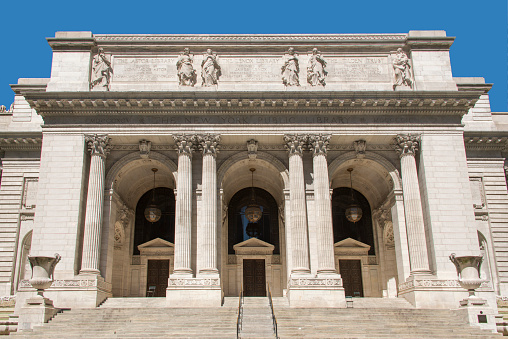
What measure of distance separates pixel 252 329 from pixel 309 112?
13.6 m

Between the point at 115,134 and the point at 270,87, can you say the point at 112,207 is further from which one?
the point at 270,87

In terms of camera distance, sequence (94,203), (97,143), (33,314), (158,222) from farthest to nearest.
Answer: (158,222), (97,143), (94,203), (33,314)

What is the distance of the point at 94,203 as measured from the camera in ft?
93.4

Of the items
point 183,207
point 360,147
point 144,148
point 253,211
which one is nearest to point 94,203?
point 144,148

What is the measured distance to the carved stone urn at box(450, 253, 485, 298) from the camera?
23.5 metres

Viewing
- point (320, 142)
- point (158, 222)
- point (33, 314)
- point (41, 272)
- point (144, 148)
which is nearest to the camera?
point (33, 314)

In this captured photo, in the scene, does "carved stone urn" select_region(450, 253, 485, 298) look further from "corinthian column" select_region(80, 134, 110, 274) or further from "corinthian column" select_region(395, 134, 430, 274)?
"corinthian column" select_region(80, 134, 110, 274)

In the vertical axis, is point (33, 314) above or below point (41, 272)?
below

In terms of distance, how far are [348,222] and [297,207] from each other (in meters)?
9.20

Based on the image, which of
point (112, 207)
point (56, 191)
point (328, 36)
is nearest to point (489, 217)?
point (328, 36)

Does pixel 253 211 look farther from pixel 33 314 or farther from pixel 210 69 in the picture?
pixel 33 314

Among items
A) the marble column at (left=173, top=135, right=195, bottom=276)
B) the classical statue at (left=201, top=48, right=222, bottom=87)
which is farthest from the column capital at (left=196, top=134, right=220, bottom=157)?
the classical statue at (left=201, top=48, right=222, bottom=87)

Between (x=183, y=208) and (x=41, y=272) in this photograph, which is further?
(x=183, y=208)

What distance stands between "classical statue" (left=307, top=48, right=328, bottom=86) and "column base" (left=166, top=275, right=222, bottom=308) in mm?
13101
